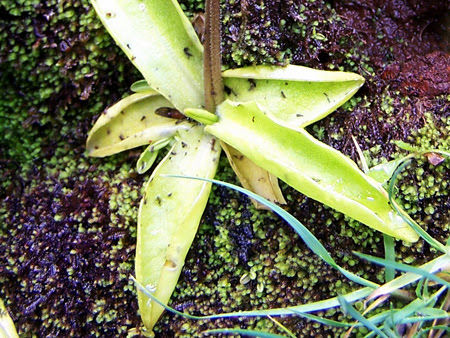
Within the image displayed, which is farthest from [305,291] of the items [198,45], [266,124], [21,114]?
[21,114]

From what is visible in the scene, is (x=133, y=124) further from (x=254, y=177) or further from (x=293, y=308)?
(x=293, y=308)

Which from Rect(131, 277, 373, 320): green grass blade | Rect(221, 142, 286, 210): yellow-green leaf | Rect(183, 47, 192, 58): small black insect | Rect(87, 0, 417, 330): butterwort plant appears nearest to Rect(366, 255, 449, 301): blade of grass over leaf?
Rect(131, 277, 373, 320): green grass blade

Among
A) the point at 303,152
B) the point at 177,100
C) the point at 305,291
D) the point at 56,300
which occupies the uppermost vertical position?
the point at 177,100

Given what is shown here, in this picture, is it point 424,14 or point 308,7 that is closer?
point 308,7

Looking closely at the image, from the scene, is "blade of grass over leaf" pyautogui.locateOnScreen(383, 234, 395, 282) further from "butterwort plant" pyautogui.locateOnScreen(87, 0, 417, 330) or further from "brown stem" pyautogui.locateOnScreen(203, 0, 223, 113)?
"brown stem" pyautogui.locateOnScreen(203, 0, 223, 113)

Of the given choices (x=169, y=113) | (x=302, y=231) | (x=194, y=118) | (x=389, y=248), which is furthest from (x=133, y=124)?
(x=389, y=248)

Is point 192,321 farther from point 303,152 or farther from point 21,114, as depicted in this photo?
point 21,114

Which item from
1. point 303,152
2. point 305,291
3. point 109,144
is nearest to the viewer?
point 303,152
